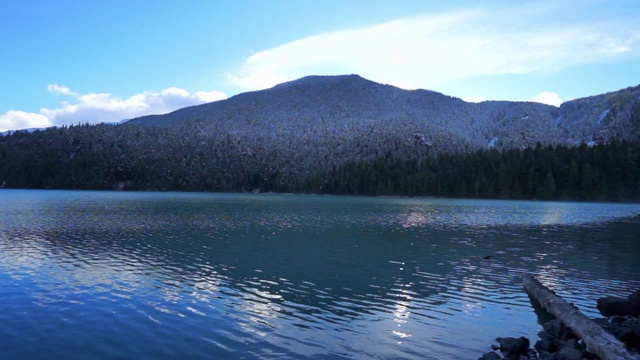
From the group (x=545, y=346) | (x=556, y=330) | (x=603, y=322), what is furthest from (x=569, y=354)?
(x=603, y=322)

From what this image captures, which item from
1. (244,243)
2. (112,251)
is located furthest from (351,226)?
(112,251)

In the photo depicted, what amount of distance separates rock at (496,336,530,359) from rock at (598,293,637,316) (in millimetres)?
9274

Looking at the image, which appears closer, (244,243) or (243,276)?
(243,276)

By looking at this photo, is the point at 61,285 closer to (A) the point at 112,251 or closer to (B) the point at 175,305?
(B) the point at 175,305

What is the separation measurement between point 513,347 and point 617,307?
10.6 meters

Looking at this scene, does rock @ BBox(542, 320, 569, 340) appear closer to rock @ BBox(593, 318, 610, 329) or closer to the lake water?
the lake water

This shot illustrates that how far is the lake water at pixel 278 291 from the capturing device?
62.8 ft

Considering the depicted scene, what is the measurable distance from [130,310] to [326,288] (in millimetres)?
12060

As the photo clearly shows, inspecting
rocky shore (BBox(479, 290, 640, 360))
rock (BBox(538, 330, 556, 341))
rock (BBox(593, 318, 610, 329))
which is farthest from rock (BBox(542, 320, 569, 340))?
rock (BBox(593, 318, 610, 329))

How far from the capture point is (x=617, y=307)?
24828 mm

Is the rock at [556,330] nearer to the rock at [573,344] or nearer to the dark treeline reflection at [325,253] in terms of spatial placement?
the rock at [573,344]

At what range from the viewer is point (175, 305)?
2467cm

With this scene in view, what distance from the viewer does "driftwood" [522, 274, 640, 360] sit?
16812mm

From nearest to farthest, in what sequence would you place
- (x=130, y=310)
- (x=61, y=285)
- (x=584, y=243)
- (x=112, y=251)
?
(x=130, y=310)
(x=61, y=285)
(x=112, y=251)
(x=584, y=243)
